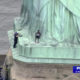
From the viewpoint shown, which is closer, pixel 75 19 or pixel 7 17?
pixel 75 19

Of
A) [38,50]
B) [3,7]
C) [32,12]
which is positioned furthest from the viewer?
[3,7]

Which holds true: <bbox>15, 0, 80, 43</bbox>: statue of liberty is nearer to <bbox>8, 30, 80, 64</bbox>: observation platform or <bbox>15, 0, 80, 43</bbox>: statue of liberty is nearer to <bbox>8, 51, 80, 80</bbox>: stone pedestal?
<bbox>8, 30, 80, 64</bbox>: observation platform

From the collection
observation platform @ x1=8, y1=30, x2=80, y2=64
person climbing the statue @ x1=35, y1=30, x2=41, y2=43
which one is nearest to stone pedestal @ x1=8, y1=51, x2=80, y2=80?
observation platform @ x1=8, y1=30, x2=80, y2=64

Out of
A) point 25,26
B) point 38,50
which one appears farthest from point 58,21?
point 25,26

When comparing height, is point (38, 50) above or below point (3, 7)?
below

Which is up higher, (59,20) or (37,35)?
(59,20)

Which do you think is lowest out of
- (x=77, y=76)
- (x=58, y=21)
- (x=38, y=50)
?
(x=77, y=76)

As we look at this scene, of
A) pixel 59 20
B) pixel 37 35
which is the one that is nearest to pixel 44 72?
pixel 37 35

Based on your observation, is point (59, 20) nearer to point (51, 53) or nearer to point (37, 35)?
point (37, 35)

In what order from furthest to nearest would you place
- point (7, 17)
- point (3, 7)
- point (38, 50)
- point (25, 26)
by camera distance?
point (3, 7)
point (7, 17)
point (25, 26)
point (38, 50)

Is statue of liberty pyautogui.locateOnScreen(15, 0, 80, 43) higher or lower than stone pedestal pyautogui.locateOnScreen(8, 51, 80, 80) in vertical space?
higher

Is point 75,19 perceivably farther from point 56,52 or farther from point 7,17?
point 7,17
